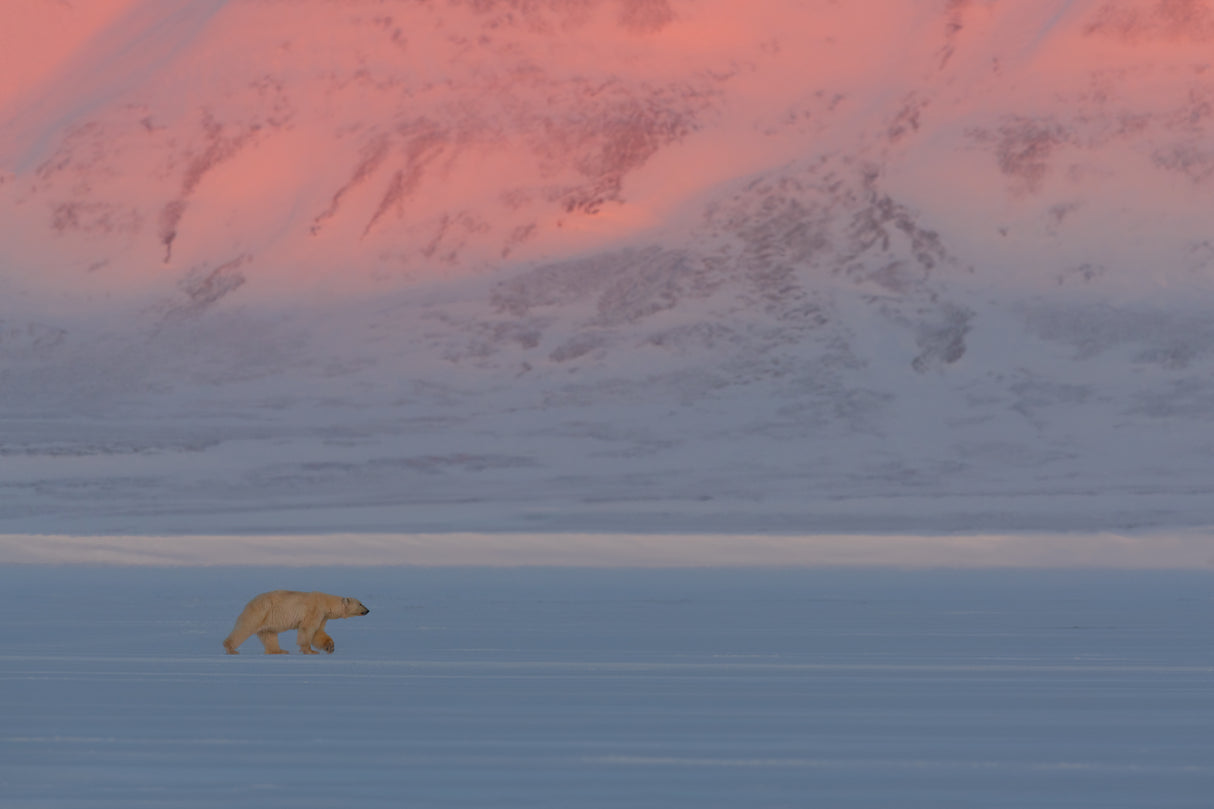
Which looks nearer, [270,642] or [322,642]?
[322,642]

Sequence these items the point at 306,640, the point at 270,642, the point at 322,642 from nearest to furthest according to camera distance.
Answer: the point at 322,642
the point at 306,640
the point at 270,642

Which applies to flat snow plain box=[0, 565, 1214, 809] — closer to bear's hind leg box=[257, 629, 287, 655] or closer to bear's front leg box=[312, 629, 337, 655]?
bear's front leg box=[312, 629, 337, 655]

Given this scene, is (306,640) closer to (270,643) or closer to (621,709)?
(270,643)

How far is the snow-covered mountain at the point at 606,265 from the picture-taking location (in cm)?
5753

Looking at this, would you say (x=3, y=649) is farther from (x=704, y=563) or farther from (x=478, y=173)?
(x=478, y=173)

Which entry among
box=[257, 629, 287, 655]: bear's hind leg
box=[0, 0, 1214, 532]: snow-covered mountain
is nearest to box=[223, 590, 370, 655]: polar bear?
box=[257, 629, 287, 655]: bear's hind leg

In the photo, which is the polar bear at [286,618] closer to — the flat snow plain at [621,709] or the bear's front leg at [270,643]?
the bear's front leg at [270,643]

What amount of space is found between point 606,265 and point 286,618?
198 feet

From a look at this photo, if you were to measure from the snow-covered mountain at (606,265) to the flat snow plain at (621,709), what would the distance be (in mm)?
29542

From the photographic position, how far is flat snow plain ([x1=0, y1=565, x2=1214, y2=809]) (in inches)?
351

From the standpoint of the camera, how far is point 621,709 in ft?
37.9

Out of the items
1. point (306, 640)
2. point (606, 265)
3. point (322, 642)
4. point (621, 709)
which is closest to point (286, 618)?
point (306, 640)

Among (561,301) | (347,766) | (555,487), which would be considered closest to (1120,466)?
(555,487)

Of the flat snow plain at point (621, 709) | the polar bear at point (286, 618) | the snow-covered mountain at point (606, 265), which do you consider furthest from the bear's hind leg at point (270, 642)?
the snow-covered mountain at point (606, 265)
